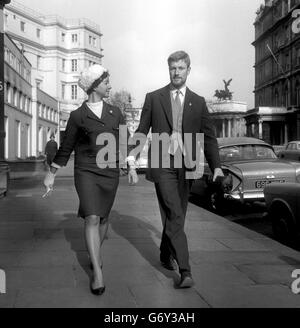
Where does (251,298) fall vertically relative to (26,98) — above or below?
below

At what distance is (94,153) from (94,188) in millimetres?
293

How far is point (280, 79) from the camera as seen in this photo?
7750 cm

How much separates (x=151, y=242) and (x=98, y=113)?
2489 mm

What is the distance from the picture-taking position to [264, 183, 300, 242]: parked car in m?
6.80

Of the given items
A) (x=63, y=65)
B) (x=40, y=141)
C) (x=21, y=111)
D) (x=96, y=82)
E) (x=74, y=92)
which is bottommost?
(x=96, y=82)

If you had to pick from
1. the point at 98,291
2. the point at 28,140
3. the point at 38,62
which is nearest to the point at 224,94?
the point at 38,62

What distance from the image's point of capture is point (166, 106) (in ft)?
15.3

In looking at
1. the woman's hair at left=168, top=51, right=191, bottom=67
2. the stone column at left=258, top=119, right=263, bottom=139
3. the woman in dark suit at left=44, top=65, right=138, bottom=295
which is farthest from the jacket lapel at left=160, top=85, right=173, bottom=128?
the stone column at left=258, top=119, right=263, bottom=139

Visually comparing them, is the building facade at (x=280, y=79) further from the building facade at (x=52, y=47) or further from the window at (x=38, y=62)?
the window at (x=38, y=62)

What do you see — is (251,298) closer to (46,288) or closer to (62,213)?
(46,288)

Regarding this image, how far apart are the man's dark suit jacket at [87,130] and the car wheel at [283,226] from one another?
3.37m

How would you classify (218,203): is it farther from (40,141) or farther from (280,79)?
(280,79)

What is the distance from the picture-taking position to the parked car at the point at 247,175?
31.5 feet
